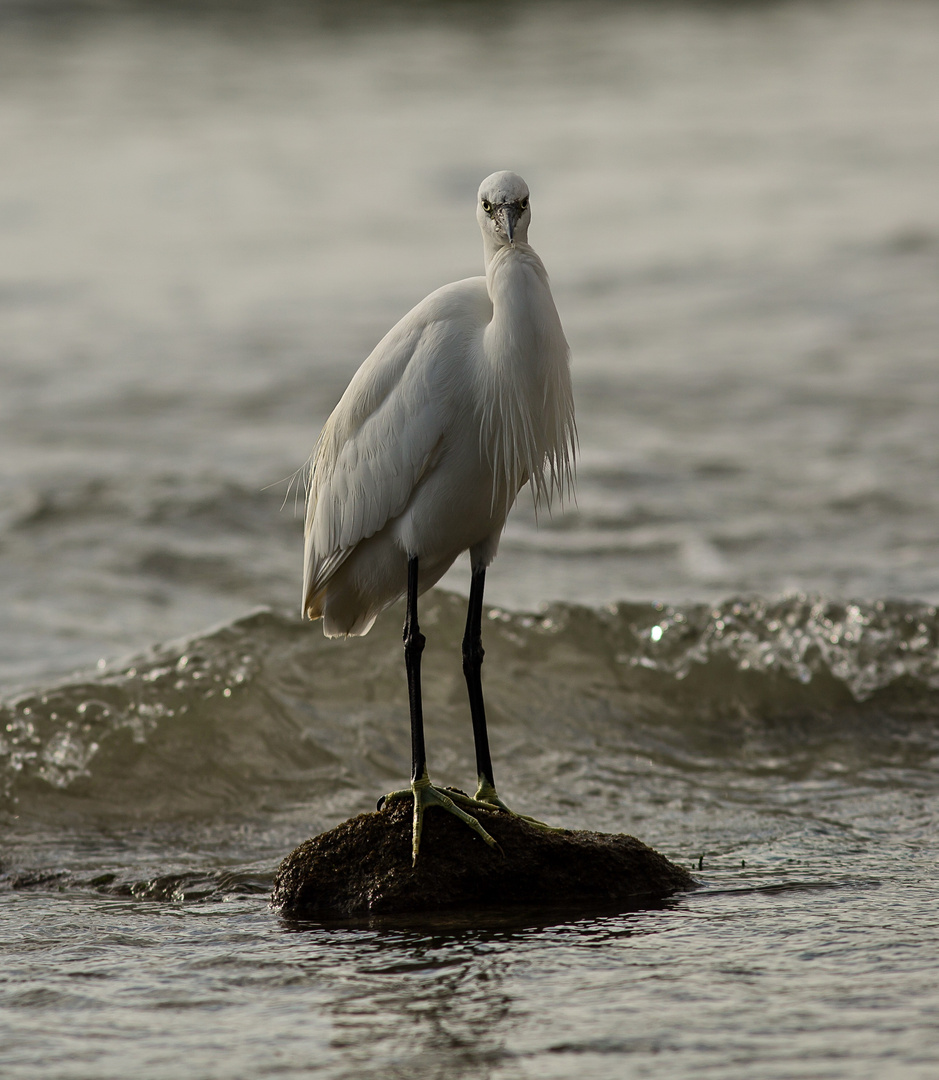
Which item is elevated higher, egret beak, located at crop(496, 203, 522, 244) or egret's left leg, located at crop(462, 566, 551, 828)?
egret beak, located at crop(496, 203, 522, 244)

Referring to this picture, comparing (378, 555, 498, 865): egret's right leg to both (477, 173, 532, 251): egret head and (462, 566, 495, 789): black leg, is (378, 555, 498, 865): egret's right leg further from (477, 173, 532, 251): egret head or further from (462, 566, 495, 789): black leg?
(477, 173, 532, 251): egret head

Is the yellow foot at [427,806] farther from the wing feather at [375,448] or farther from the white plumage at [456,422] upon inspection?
the wing feather at [375,448]

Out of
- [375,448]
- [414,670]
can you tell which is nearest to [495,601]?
[414,670]

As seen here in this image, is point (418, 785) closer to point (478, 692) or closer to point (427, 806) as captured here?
point (427, 806)

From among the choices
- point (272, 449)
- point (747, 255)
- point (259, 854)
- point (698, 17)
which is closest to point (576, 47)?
point (698, 17)

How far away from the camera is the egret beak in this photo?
13.0 feet

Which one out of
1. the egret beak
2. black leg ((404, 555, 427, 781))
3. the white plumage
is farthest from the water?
the egret beak

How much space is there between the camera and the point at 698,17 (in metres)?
33.4

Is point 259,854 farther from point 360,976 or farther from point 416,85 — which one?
point 416,85

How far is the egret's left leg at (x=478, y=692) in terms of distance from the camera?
4453 mm

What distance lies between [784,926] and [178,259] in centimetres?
1541

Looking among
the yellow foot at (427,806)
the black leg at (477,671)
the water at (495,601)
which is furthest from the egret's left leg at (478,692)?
the water at (495,601)

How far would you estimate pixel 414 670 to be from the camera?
14.6ft

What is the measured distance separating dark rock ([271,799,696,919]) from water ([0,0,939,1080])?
149mm
